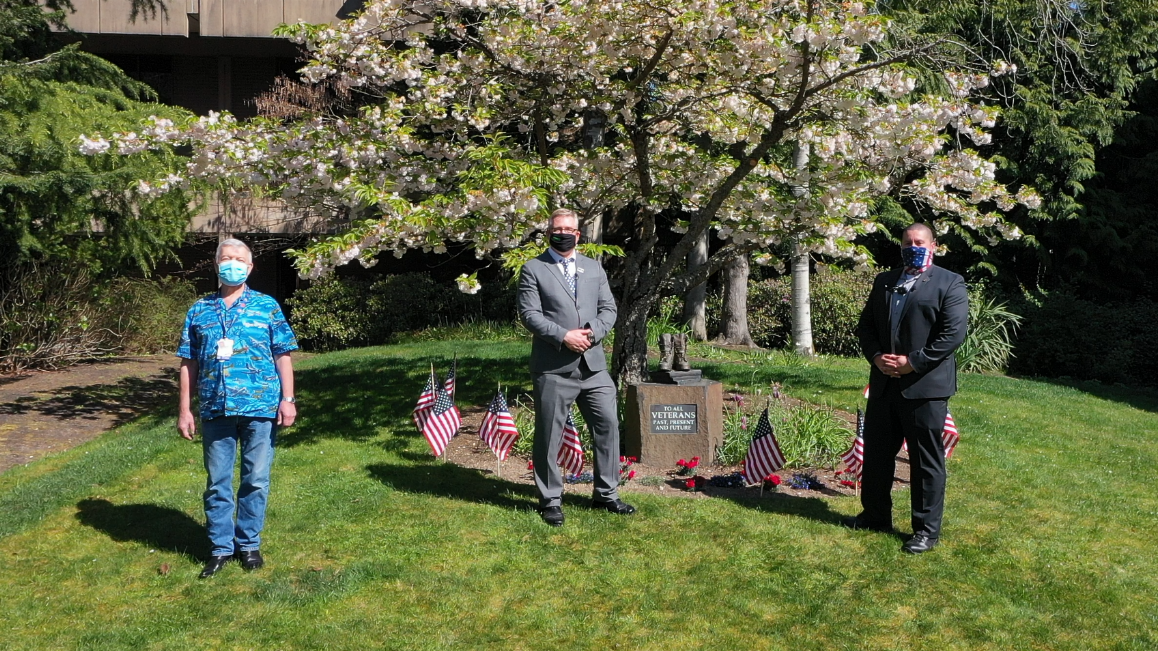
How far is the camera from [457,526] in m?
5.91

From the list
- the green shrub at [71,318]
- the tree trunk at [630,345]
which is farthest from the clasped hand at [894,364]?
the green shrub at [71,318]

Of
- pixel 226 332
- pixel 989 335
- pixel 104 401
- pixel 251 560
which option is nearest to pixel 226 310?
pixel 226 332

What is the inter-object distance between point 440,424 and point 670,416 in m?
1.68

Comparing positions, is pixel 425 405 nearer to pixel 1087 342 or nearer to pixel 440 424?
pixel 440 424

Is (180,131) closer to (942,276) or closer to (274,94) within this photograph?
(942,276)

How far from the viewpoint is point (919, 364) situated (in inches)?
213

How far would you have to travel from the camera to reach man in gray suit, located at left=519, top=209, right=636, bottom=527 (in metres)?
5.97

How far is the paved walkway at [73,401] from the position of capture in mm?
9359

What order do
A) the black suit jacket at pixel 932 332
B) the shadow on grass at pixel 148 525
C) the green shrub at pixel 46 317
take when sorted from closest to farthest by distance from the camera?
1. the black suit jacket at pixel 932 332
2. the shadow on grass at pixel 148 525
3. the green shrub at pixel 46 317

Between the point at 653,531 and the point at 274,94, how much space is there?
13575 millimetres

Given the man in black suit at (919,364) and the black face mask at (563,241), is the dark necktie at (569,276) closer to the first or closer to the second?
the black face mask at (563,241)

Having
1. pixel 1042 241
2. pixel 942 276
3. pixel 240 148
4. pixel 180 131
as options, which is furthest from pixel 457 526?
pixel 1042 241

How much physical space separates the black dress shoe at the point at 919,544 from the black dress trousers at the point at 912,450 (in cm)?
3

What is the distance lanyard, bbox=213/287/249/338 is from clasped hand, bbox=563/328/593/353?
1.77 m
